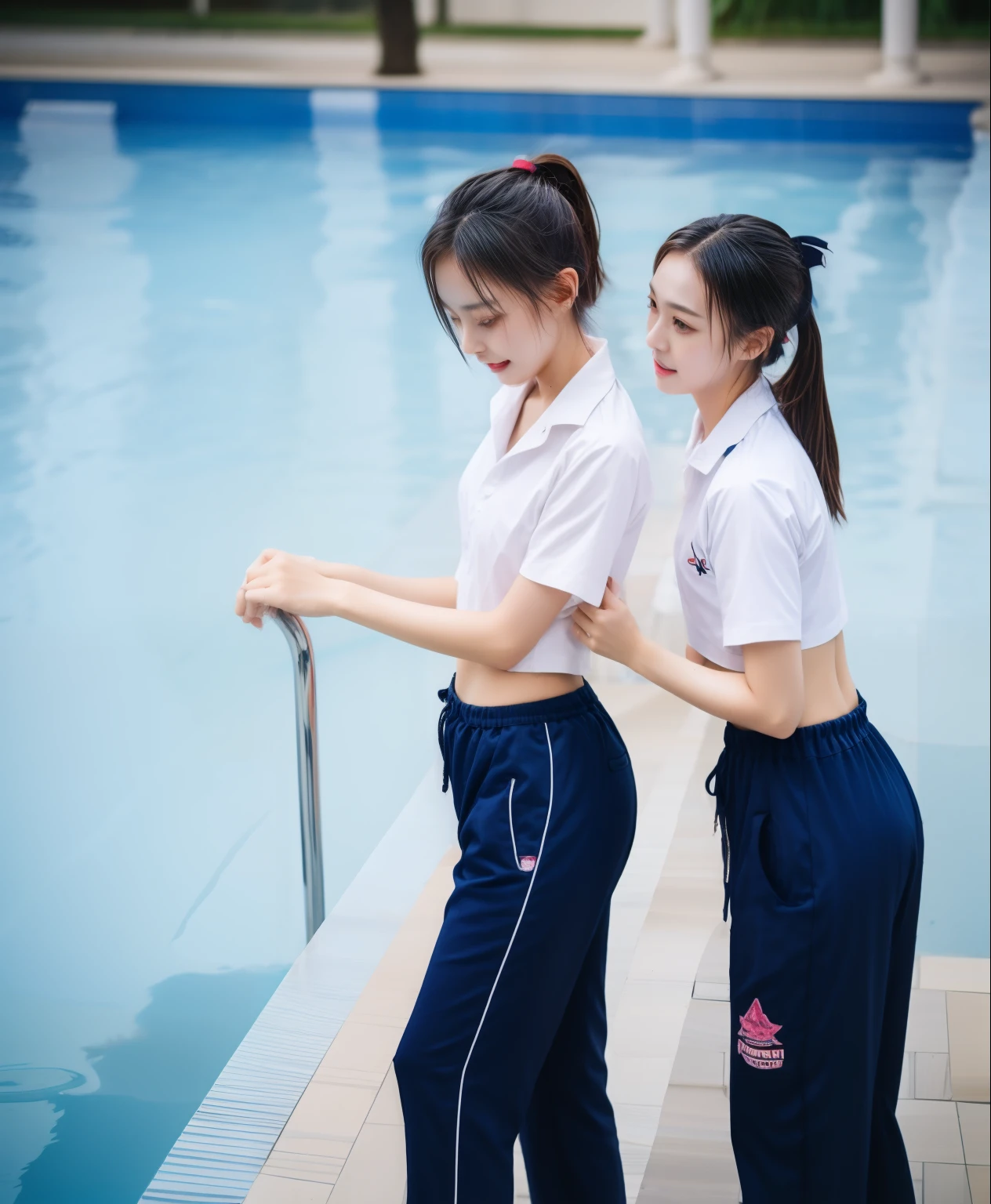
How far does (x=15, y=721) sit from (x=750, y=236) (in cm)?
275

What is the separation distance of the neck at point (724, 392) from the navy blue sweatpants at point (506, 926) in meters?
0.33

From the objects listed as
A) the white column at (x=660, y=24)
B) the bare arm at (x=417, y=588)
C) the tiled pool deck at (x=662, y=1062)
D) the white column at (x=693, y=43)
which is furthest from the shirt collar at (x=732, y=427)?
the white column at (x=660, y=24)

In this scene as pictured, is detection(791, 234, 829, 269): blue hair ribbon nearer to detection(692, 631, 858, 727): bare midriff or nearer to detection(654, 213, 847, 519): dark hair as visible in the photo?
detection(654, 213, 847, 519): dark hair

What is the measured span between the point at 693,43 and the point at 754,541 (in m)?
13.7

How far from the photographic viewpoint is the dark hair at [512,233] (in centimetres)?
128

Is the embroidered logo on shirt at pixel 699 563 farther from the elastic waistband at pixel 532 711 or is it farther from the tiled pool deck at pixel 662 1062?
the tiled pool deck at pixel 662 1062

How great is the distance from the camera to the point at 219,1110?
5.71 feet

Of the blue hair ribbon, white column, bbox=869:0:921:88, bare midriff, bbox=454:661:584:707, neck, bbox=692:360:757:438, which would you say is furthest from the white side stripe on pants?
white column, bbox=869:0:921:88

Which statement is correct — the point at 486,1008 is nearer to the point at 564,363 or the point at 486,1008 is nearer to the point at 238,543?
the point at 564,363

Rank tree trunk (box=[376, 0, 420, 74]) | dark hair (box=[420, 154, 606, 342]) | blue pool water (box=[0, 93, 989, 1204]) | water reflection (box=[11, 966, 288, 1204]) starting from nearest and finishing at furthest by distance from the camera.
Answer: dark hair (box=[420, 154, 606, 342]) < water reflection (box=[11, 966, 288, 1204]) < blue pool water (box=[0, 93, 989, 1204]) < tree trunk (box=[376, 0, 420, 74])

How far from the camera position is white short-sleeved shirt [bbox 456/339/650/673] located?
1.29m

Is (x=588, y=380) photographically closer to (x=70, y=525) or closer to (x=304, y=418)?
(x=70, y=525)

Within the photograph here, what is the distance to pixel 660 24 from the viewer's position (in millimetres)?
16469

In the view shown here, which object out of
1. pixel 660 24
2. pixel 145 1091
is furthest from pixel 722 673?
pixel 660 24
